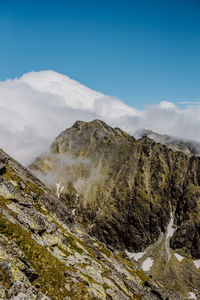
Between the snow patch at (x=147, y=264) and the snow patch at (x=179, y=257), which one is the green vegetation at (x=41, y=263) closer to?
the snow patch at (x=147, y=264)

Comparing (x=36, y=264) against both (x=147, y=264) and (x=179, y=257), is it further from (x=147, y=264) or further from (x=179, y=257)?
(x=179, y=257)

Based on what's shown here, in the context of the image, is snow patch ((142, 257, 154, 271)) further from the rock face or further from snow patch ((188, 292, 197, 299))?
the rock face

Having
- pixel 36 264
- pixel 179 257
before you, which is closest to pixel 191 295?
pixel 179 257

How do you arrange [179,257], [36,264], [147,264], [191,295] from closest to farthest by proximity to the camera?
1. [36,264]
2. [191,295]
3. [147,264]
4. [179,257]

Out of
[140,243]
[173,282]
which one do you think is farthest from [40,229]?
[140,243]

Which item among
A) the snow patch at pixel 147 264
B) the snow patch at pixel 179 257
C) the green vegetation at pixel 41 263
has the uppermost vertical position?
the snow patch at pixel 179 257

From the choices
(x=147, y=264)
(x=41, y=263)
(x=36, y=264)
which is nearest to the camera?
(x=36, y=264)

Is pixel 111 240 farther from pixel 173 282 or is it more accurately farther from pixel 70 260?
pixel 70 260

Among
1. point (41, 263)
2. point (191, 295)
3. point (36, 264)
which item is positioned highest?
point (191, 295)

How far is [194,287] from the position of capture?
484ft

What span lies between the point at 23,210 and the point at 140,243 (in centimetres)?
17768

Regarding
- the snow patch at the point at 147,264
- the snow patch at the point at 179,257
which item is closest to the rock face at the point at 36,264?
the snow patch at the point at 147,264

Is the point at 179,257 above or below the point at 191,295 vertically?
above

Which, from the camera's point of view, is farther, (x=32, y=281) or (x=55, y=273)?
(x=55, y=273)
